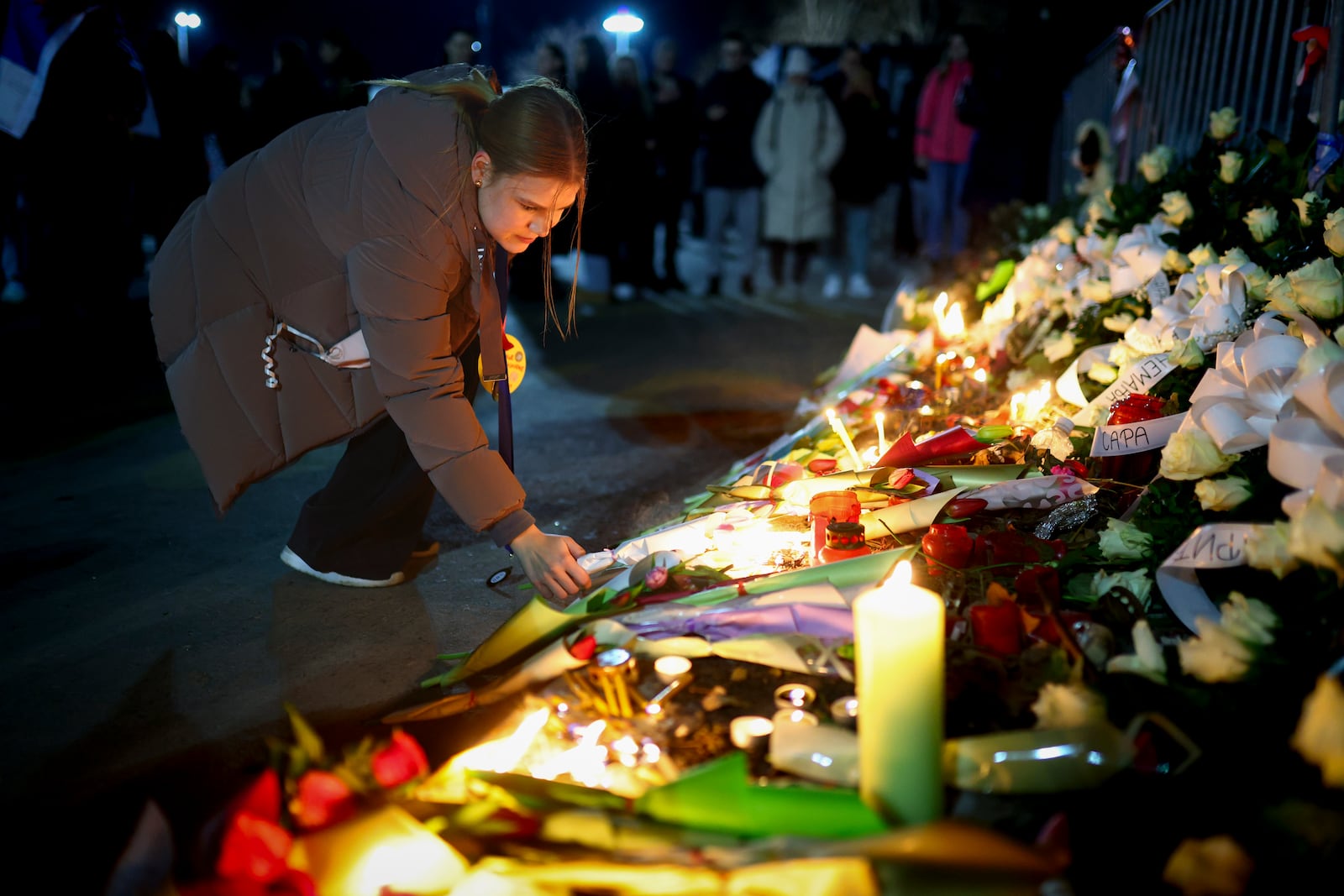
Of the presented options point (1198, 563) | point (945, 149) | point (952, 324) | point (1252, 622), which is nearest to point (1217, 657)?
point (1252, 622)

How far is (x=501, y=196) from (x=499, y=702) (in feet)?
3.26

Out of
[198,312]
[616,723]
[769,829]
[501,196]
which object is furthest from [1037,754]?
[198,312]

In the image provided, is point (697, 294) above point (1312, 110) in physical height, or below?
below

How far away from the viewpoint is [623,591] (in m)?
2.19

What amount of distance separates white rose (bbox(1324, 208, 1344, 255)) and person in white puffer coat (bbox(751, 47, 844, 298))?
5.99m

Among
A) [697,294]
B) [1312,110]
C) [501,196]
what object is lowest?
[697,294]

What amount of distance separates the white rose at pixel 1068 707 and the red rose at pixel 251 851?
1058 mm

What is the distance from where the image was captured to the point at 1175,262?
3043 millimetres

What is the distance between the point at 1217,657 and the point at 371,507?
6.51 ft

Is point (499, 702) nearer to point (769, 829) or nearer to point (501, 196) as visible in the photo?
point (769, 829)

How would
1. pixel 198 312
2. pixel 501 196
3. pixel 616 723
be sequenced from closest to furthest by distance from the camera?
pixel 616 723
pixel 501 196
pixel 198 312

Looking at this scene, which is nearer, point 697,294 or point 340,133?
point 340,133

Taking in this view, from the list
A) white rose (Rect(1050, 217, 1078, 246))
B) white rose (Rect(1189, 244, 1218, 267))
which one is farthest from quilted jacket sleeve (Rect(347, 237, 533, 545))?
white rose (Rect(1050, 217, 1078, 246))

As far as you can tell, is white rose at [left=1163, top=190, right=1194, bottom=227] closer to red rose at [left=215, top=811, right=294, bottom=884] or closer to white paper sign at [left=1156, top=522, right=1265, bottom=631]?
white paper sign at [left=1156, top=522, right=1265, bottom=631]
